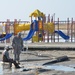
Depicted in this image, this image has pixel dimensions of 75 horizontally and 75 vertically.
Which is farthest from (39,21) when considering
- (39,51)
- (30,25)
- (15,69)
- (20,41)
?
(15,69)

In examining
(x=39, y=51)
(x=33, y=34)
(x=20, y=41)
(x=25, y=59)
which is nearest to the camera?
(x=20, y=41)

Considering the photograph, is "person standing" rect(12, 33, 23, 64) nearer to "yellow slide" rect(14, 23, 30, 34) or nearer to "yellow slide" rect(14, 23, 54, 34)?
"yellow slide" rect(14, 23, 54, 34)

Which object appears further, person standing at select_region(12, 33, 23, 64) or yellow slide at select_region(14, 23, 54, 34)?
yellow slide at select_region(14, 23, 54, 34)

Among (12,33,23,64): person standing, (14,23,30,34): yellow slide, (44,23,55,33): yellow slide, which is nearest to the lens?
(12,33,23,64): person standing

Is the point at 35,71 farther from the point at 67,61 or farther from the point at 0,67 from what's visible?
the point at 67,61

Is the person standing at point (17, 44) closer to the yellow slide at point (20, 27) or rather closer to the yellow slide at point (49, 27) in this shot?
the yellow slide at point (49, 27)

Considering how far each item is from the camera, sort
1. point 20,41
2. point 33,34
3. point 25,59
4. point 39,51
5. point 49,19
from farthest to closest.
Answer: point 49,19 < point 33,34 < point 39,51 < point 25,59 < point 20,41

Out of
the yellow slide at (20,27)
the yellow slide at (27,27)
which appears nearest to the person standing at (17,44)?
the yellow slide at (27,27)

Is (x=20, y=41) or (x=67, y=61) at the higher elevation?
(x=20, y=41)

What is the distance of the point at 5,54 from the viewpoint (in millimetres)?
18219

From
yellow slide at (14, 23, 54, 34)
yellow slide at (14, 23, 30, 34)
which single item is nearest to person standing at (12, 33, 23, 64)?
yellow slide at (14, 23, 54, 34)

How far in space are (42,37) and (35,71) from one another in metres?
24.0

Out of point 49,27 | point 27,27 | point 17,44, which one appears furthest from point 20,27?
point 17,44

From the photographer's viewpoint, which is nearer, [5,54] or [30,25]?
[5,54]
